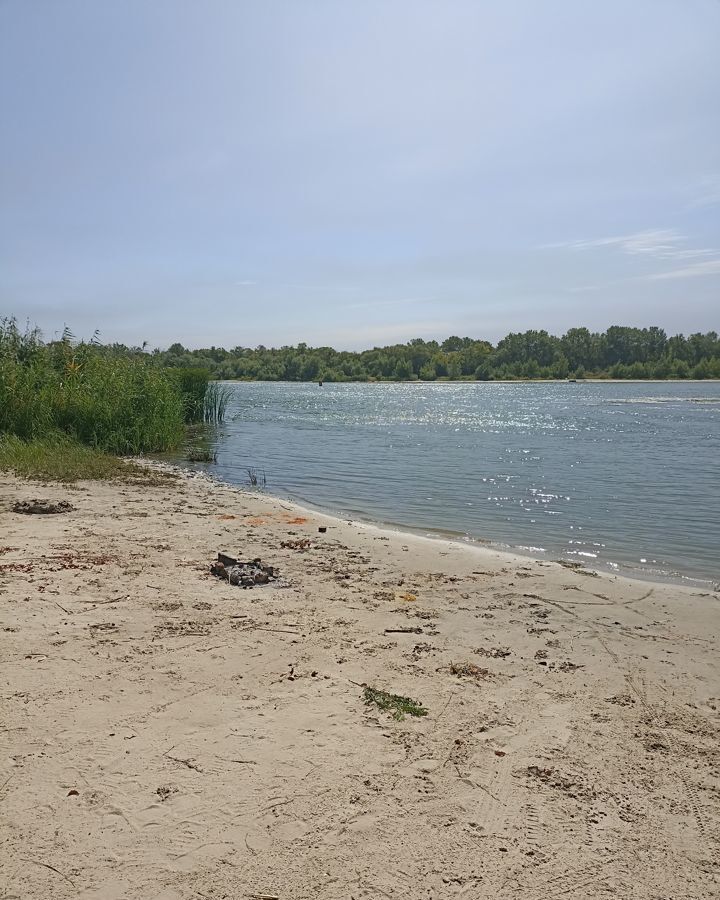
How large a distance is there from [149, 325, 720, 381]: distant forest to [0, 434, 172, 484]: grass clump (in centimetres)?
11590

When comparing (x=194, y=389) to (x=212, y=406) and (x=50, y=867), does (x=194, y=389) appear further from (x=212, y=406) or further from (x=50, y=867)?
(x=50, y=867)

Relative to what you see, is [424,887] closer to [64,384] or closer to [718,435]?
[64,384]

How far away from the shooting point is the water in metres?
10.4

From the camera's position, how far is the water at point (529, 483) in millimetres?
10414

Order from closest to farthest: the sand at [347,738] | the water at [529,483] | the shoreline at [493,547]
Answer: the sand at [347,738]
the shoreline at [493,547]
the water at [529,483]

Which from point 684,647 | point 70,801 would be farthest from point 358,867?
point 684,647

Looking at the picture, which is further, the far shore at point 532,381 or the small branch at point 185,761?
→ the far shore at point 532,381

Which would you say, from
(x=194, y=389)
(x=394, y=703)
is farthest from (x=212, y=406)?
(x=394, y=703)

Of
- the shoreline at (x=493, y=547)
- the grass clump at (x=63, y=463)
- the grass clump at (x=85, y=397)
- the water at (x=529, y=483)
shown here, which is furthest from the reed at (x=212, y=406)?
the shoreline at (x=493, y=547)

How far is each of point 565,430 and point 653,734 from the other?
29574 millimetres

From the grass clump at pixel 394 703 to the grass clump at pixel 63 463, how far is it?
10.3m

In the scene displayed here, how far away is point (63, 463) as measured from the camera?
46.5 ft

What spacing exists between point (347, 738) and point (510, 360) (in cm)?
14770

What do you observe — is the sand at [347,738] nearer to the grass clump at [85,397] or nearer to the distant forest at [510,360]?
the grass clump at [85,397]
